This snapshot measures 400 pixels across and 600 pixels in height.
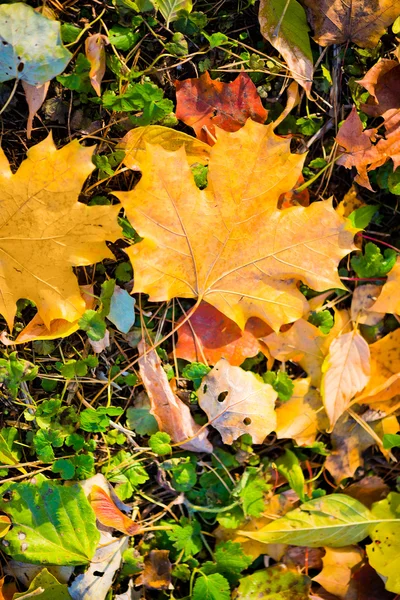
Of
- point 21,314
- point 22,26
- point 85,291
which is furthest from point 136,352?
point 22,26

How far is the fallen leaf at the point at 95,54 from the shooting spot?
154 centimetres

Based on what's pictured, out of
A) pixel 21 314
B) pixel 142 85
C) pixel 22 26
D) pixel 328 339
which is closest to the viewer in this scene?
pixel 22 26

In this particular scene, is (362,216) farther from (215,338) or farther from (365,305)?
(215,338)

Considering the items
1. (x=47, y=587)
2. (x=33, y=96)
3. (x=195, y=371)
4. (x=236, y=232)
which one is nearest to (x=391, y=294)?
(x=236, y=232)

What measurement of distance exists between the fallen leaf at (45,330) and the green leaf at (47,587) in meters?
0.72

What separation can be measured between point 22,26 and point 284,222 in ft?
3.05

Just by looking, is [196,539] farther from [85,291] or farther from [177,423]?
[85,291]

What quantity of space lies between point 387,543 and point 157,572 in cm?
80

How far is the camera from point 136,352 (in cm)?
172

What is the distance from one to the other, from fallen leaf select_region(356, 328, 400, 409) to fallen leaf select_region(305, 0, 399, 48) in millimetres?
997

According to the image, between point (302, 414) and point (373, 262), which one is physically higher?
point (373, 262)

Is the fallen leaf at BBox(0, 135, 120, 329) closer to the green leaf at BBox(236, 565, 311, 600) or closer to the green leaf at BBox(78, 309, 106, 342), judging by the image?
the green leaf at BBox(78, 309, 106, 342)

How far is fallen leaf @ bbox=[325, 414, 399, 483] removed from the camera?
1.83 metres

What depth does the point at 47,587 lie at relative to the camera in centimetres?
160
